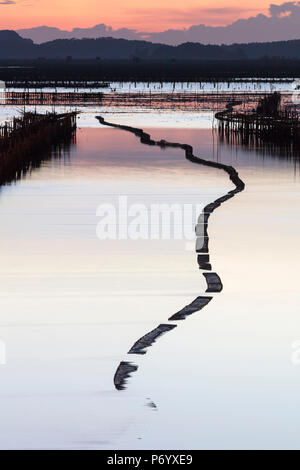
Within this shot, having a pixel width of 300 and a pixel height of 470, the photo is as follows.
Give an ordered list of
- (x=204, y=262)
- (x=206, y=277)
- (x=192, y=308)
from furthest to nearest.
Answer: (x=204, y=262)
(x=206, y=277)
(x=192, y=308)

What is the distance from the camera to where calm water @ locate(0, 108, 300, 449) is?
7.48 meters

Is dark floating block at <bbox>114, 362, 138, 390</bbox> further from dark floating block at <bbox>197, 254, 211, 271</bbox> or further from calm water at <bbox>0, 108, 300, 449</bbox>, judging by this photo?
dark floating block at <bbox>197, 254, 211, 271</bbox>

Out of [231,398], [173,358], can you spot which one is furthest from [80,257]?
[231,398]

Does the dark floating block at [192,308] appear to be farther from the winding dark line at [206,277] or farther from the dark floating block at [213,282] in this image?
the dark floating block at [213,282]

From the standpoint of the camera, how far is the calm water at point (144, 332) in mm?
7477

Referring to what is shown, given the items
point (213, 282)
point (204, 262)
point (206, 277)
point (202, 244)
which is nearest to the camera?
point (213, 282)

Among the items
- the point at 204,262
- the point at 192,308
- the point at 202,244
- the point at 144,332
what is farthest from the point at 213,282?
the point at 202,244

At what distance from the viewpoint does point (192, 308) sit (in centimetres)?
1088

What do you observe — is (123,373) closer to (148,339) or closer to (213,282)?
(148,339)

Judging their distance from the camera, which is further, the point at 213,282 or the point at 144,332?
the point at 213,282

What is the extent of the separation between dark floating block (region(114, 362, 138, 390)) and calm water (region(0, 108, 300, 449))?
0.06 metres

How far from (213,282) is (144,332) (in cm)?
256

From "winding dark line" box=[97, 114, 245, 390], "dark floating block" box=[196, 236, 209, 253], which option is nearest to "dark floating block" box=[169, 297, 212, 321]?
"winding dark line" box=[97, 114, 245, 390]

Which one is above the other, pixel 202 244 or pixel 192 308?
pixel 192 308
